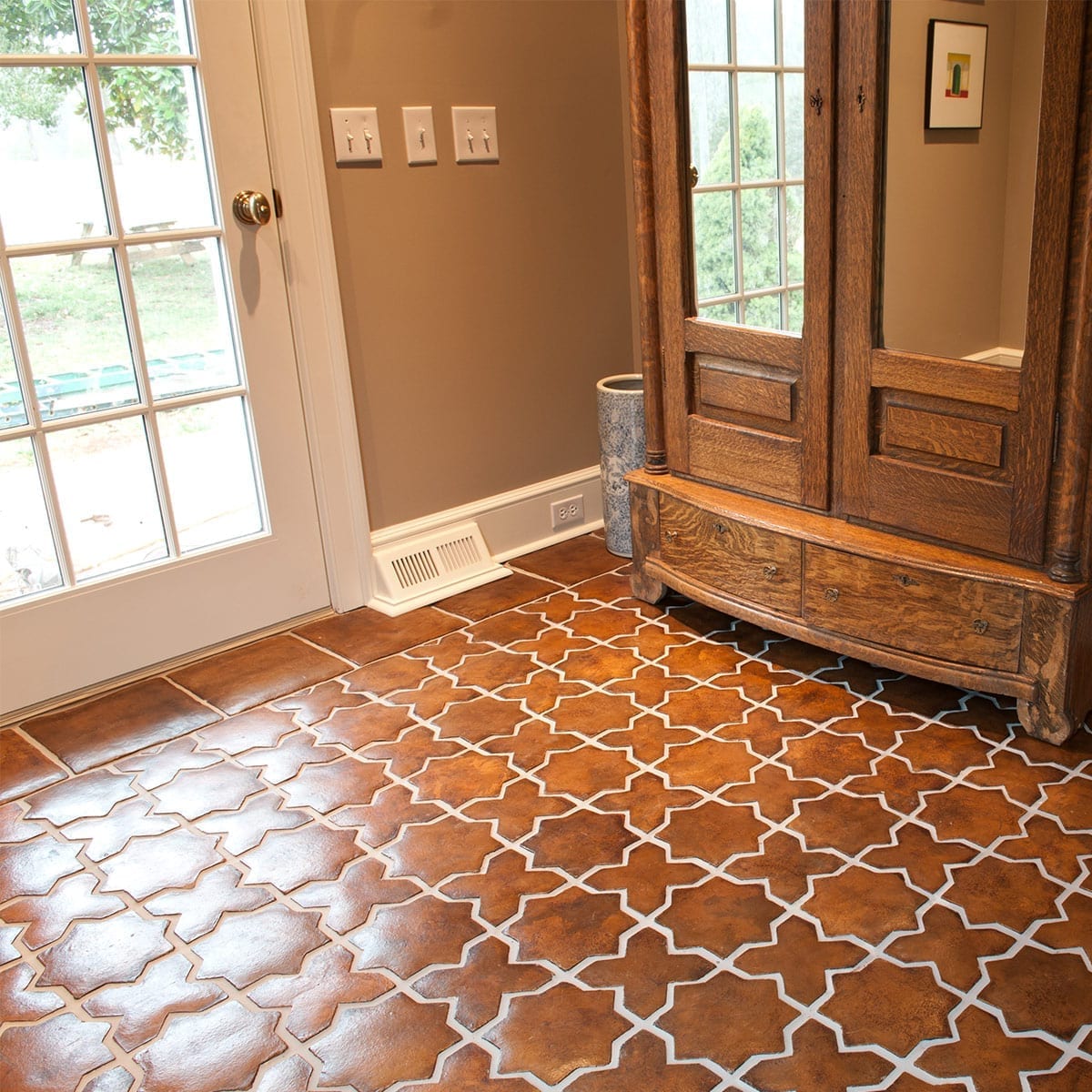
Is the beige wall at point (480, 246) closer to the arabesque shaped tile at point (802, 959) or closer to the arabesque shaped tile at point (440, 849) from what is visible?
the arabesque shaped tile at point (440, 849)

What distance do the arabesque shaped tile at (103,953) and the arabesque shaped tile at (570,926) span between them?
0.55m

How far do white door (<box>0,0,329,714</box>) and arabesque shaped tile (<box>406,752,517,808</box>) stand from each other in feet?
2.70

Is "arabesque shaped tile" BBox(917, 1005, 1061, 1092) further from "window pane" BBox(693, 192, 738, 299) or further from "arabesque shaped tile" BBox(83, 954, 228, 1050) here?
"window pane" BBox(693, 192, 738, 299)

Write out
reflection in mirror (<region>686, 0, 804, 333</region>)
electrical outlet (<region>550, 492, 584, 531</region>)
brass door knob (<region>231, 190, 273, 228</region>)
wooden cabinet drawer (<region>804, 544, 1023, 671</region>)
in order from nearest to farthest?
wooden cabinet drawer (<region>804, 544, 1023, 671</region>), reflection in mirror (<region>686, 0, 804, 333</region>), brass door knob (<region>231, 190, 273, 228</region>), electrical outlet (<region>550, 492, 584, 531</region>)

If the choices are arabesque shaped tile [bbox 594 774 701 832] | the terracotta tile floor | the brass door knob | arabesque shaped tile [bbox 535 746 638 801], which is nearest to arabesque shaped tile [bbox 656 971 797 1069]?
Answer: the terracotta tile floor

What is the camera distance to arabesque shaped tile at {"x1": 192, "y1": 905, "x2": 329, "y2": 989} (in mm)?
1729

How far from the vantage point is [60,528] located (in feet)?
8.15

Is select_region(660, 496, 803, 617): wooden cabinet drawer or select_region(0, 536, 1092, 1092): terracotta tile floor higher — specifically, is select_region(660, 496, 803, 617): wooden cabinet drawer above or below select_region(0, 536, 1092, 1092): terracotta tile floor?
above

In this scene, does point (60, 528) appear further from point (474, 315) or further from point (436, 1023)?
point (436, 1023)

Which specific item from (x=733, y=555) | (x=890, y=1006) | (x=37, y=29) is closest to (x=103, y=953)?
(x=890, y=1006)

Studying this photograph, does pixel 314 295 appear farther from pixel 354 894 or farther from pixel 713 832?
pixel 713 832

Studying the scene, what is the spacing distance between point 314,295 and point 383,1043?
68.5 inches

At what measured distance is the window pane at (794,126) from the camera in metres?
2.23

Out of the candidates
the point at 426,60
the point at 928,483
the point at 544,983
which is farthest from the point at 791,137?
the point at 544,983
